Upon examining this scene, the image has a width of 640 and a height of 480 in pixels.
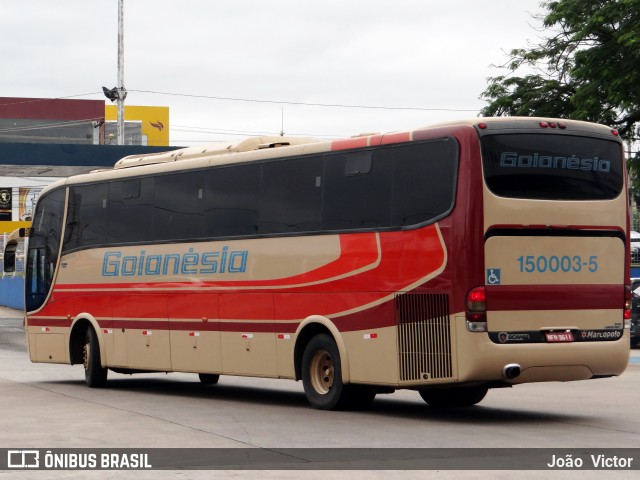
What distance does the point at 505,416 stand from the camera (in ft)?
53.5

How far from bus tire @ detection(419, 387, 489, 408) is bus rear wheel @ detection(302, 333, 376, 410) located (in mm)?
1089

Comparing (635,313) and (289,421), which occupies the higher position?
(635,313)

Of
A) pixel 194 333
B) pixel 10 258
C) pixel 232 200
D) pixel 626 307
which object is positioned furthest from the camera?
pixel 10 258

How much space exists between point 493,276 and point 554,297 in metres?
0.87

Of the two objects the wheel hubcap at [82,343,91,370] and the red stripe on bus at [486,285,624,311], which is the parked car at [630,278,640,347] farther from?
the red stripe on bus at [486,285,624,311]

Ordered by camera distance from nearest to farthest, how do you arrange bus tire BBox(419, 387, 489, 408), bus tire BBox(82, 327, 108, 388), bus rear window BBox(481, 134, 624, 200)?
bus rear window BBox(481, 134, 624, 200) → bus tire BBox(419, 387, 489, 408) → bus tire BBox(82, 327, 108, 388)

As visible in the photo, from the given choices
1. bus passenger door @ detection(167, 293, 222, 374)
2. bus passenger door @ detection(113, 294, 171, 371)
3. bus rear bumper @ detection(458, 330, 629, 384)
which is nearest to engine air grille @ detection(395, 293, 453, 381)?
bus rear bumper @ detection(458, 330, 629, 384)

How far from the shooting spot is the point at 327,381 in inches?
677

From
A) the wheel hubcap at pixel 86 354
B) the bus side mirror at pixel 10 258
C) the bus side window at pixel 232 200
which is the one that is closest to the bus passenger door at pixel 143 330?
the wheel hubcap at pixel 86 354

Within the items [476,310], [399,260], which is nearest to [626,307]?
[476,310]

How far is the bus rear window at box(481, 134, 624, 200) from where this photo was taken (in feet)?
50.0

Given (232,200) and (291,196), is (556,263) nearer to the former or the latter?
(291,196)
